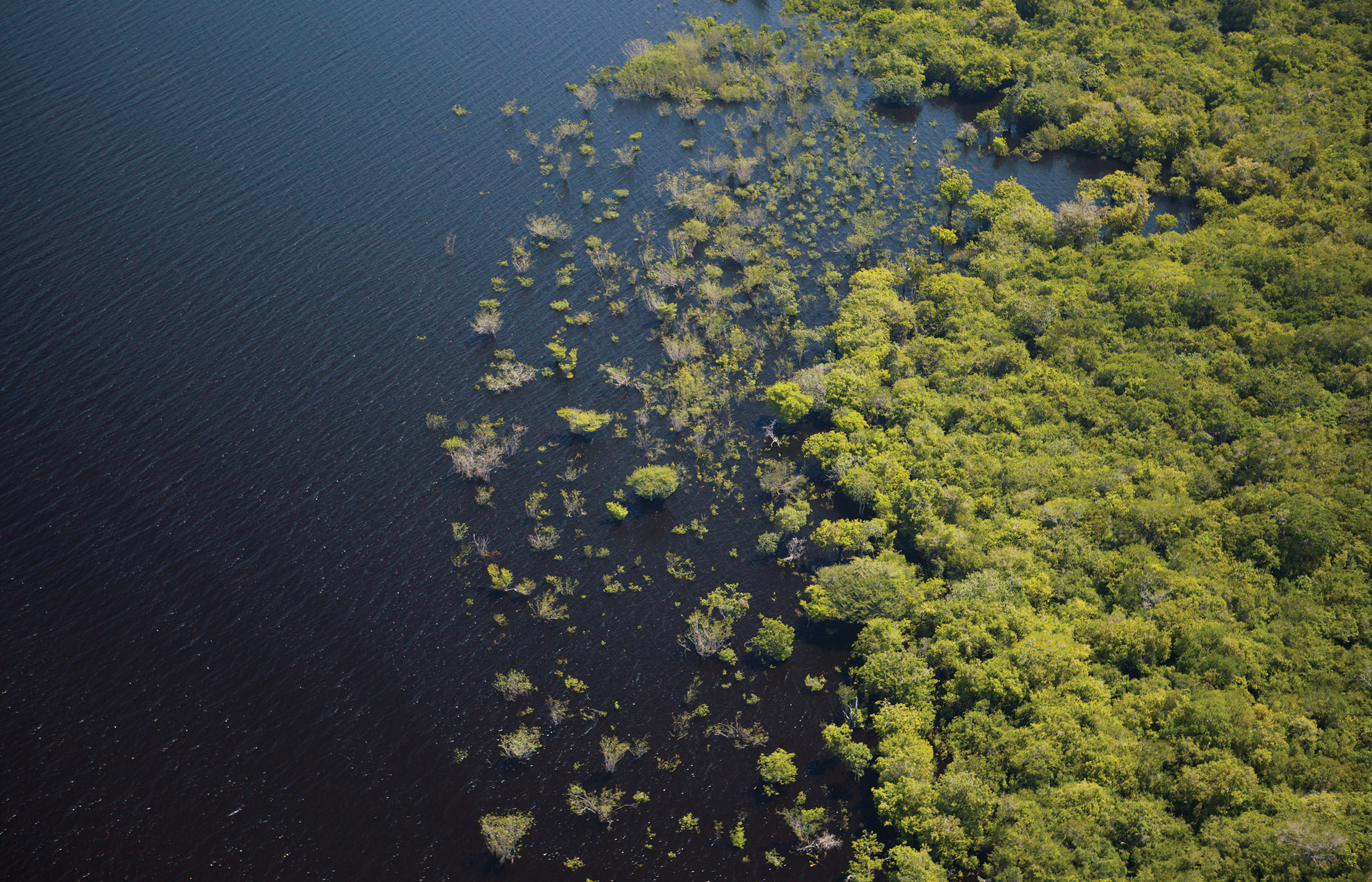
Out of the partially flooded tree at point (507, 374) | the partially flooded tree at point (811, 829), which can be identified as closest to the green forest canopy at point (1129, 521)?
the partially flooded tree at point (811, 829)

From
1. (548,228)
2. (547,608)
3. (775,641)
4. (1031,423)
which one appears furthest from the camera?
(548,228)

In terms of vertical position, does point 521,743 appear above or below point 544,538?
below

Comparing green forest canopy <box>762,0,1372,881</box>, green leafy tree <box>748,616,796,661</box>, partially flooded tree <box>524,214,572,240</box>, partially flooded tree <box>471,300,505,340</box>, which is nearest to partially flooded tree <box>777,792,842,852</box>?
green forest canopy <box>762,0,1372,881</box>

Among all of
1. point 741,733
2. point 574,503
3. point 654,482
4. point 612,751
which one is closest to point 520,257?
point 574,503

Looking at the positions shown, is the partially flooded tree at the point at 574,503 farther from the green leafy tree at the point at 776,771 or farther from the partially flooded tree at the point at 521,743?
the green leafy tree at the point at 776,771

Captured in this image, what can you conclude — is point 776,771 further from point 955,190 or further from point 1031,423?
point 955,190

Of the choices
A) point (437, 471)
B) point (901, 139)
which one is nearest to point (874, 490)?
point (437, 471)
